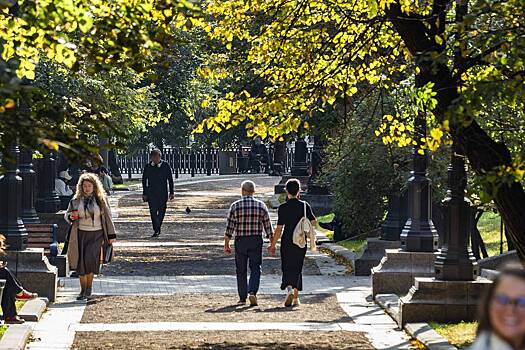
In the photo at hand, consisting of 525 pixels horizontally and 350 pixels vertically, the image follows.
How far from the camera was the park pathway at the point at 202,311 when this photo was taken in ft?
45.9

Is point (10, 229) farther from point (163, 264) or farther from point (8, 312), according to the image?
point (163, 264)

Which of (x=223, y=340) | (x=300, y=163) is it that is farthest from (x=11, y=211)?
(x=300, y=163)

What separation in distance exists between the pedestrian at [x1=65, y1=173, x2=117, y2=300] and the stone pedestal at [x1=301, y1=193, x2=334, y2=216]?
20565mm

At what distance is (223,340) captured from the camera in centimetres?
1394

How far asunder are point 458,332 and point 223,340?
2.42 m

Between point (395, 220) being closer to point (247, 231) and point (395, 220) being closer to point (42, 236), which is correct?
point (247, 231)

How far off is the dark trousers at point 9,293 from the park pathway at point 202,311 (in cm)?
40

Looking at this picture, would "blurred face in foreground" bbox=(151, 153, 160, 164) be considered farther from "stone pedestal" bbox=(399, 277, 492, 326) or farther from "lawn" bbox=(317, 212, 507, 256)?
"stone pedestal" bbox=(399, 277, 492, 326)

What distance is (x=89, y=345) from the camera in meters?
13.6

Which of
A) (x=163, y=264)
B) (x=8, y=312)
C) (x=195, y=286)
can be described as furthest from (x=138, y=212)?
(x=8, y=312)

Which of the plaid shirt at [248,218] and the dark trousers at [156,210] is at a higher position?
the plaid shirt at [248,218]

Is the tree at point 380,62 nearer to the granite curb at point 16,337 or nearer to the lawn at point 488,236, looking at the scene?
the granite curb at point 16,337

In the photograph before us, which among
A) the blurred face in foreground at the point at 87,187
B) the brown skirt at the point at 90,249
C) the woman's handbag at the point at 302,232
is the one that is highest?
the blurred face in foreground at the point at 87,187

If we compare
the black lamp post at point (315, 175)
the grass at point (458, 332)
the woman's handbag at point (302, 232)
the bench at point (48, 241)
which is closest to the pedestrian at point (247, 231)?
the woman's handbag at point (302, 232)
